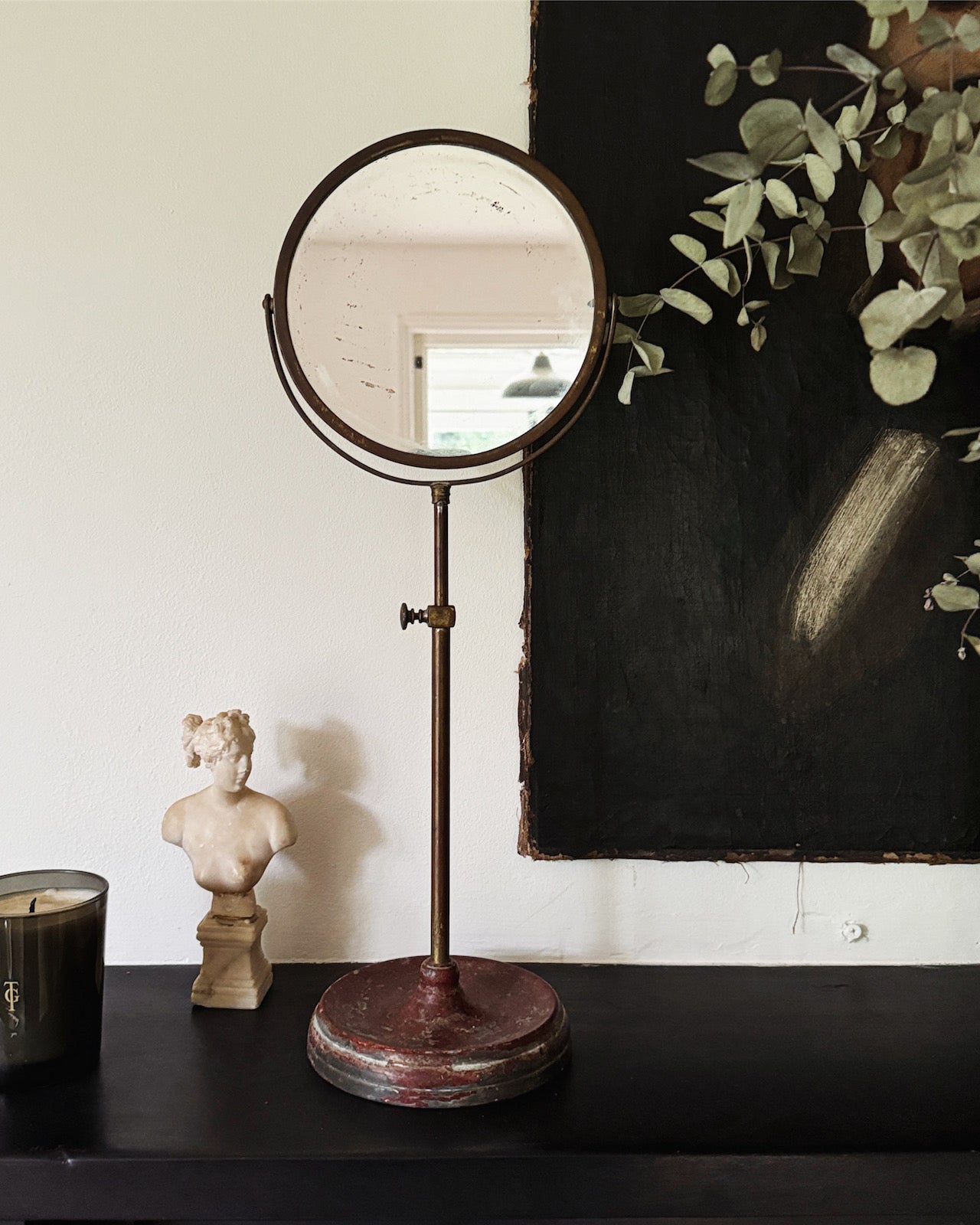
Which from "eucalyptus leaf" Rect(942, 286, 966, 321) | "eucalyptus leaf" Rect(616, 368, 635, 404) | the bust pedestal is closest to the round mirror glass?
"eucalyptus leaf" Rect(616, 368, 635, 404)

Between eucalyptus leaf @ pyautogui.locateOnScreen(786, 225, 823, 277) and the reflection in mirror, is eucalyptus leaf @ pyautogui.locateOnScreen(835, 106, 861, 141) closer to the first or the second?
eucalyptus leaf @ pyautogui.locateOnScreen(786, 225, 823, 277)

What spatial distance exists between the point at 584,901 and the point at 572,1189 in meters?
0.35

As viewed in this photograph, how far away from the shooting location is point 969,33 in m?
0.88

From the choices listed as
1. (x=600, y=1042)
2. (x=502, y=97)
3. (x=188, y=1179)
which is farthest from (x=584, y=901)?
(x=502, y=97)

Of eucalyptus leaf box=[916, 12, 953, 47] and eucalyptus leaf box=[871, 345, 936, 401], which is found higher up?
eucalyptus leaf box=[916, 12, 953, 47]

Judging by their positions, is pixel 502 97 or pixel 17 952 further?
pixel 502 97

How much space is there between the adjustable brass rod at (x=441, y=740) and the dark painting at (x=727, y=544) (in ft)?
0.56

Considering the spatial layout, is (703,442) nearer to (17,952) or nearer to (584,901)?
(584,901)

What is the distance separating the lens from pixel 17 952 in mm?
795

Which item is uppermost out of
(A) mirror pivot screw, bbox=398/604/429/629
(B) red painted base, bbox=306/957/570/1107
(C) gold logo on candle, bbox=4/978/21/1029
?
(A) mirror pivot screw, bbox=398/604/429/629

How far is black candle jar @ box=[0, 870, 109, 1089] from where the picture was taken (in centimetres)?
79

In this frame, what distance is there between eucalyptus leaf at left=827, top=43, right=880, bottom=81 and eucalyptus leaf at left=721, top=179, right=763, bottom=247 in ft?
0.47

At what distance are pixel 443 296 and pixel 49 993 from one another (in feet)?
2.16

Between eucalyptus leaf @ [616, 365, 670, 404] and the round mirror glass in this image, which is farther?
eucalyptus leaf @ [616, 365, 670, 404]
